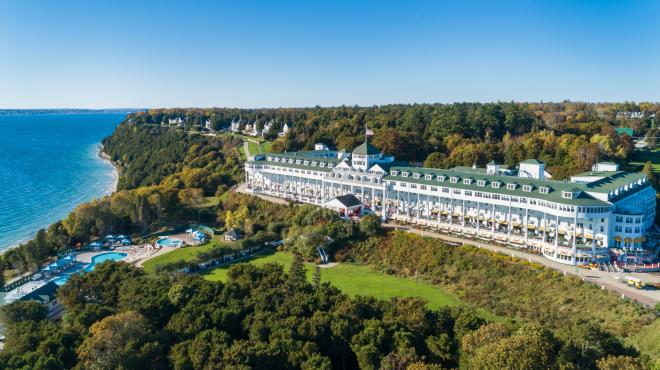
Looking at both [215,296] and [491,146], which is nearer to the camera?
[215,296]

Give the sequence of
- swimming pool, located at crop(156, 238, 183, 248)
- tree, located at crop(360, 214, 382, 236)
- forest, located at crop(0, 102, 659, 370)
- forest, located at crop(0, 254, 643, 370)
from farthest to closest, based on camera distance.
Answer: swimming pool, located at crop(156, 238, 183, 248) < tree, located at crop(360, 214, 382, 236) < forest, located at crop(0, 102, 659, 370) < forest, located at crop(0, 254, 643, 370)

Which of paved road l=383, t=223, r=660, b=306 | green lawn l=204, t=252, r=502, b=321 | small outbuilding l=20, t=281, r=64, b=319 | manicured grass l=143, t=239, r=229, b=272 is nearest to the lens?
paved road l=383, t=223, r=660, b=306

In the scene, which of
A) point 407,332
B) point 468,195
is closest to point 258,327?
point 407,332

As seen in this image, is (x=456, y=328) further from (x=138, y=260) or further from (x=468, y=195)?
(x=138, y=260)

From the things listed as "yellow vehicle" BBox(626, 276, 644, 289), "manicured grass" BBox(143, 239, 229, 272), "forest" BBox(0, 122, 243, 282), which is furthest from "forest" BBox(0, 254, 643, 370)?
"forest" BBox(0, 122, 243, 282)

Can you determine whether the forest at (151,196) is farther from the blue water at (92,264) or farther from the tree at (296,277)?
the tree at (296,277)

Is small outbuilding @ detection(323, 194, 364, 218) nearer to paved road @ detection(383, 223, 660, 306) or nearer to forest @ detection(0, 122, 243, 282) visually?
paved road @ detection(383, 223, 660, 306)

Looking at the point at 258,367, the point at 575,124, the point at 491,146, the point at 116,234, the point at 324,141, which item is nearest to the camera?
the point at 258,367
